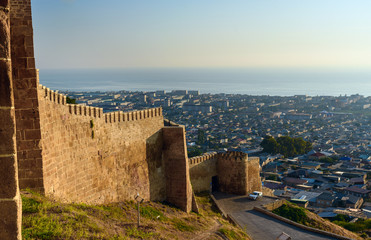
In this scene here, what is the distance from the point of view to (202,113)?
121750 millimetres

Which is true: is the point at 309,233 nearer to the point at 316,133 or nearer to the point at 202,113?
the point at 316,133

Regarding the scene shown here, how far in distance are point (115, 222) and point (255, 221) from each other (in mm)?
7598

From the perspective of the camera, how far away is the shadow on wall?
1444 cm

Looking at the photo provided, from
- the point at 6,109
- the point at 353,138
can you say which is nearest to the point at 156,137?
the point at 6,109

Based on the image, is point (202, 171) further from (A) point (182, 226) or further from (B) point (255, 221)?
(A) point (182, 226)

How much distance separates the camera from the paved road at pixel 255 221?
1494 centimetres

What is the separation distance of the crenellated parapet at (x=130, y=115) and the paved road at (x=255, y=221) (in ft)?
17.9

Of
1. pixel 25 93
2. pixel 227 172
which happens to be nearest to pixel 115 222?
pixel 25 93

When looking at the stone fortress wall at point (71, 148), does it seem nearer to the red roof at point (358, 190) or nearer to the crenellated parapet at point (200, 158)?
the crenellated parapet at point (200, 158)

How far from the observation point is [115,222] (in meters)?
10.3

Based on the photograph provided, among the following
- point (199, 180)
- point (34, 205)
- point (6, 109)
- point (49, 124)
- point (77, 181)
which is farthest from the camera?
point (199, 180)

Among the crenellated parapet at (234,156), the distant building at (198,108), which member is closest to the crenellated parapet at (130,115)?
the crenellated parapet at (234,156)

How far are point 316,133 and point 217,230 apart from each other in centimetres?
8451

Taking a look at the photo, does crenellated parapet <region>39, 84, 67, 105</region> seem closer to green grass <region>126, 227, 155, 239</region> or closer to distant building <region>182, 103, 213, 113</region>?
green grass <region>126, 227, 155, 239</region>
